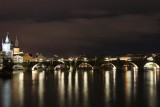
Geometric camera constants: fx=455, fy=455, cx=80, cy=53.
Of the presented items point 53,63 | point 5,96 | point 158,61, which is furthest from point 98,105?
point 53,63

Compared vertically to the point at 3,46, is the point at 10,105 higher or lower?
lower

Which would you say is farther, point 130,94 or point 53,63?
point 53,63

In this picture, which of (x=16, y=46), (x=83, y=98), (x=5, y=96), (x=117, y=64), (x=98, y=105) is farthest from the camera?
(x=16, y=46)

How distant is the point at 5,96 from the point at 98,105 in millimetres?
9067

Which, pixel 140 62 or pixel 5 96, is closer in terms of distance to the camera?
pixel 5 96

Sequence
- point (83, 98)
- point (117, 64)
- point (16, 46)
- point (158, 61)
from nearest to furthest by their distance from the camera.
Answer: point (83, 98) → point (158, 61) → point (117, 64) → point (16, 46)

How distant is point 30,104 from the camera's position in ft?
100

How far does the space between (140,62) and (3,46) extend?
181 feet

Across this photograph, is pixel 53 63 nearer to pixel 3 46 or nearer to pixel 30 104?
pixel 3 46

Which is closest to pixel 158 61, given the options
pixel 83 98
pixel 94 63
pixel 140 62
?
pixel 140 62

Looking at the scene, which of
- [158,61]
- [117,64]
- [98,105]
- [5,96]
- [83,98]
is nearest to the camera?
[98,105]

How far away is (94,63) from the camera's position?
348 feet

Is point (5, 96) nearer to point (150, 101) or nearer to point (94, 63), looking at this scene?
point (150, 101)

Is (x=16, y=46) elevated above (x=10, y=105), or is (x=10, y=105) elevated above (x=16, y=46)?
(x=16, y=46)
